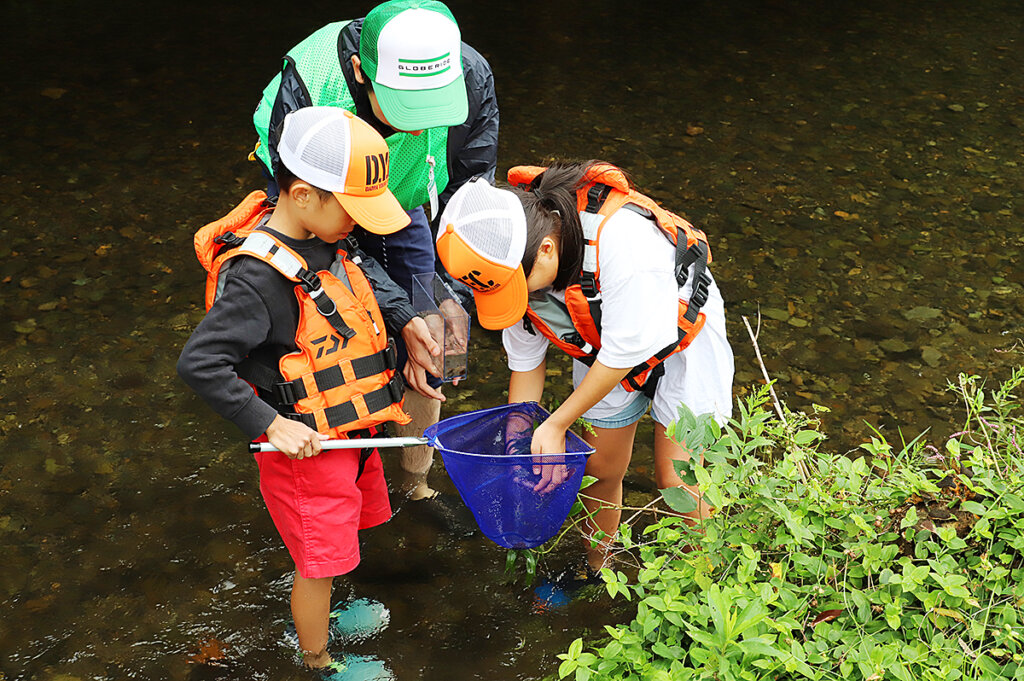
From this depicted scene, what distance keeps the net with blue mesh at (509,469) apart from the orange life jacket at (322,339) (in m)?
0.19

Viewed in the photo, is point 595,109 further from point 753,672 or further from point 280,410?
point 753,672

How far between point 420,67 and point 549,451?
1.02 m

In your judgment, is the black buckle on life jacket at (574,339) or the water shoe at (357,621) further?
the water shoe at (357,621)

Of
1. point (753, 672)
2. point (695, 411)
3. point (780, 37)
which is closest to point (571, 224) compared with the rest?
point (695, 411)

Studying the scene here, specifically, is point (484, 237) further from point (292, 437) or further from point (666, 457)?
point (666, 457)

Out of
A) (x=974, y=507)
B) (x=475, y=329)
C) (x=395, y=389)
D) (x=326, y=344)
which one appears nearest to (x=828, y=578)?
(x=974, y=507)

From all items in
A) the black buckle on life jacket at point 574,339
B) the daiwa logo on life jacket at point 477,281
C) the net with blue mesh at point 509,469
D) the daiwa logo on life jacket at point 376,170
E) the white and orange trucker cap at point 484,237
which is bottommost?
the net with blue mesh at point 509,469

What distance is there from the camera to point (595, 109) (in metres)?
6.60

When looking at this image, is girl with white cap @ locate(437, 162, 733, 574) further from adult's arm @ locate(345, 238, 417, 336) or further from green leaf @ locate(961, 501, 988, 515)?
green leaf @ locate(961, 501, 988, 515)

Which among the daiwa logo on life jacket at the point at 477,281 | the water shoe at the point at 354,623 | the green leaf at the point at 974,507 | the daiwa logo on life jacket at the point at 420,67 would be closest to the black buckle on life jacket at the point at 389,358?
the daiwa logo on life jacket at the point at 477,281

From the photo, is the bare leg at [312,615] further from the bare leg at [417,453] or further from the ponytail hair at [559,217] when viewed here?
the ponytail hair at [559,217]

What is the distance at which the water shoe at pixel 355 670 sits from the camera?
263 cm

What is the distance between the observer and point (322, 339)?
2.23 meters

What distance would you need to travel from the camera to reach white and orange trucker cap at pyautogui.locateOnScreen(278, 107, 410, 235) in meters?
2.10
